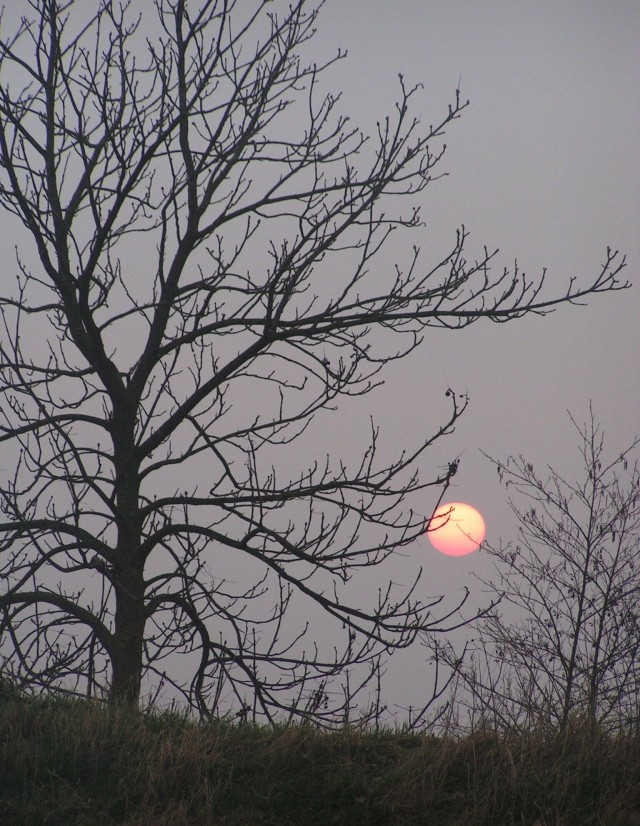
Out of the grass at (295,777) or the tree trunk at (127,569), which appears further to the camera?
the tree trunk at (127,569)

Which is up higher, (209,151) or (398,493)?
(209,151)

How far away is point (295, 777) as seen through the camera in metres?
4.82

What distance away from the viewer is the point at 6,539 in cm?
671

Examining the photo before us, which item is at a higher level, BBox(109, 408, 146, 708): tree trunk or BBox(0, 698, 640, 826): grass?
BBox(109, 408, 146, 708): tree trunk

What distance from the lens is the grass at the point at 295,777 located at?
446 centimetres

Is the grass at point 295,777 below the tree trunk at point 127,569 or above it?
below

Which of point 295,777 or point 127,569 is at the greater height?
point 127,569

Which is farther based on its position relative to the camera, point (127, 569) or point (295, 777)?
point (127, 569)

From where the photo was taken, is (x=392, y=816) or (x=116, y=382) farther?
(x=116, y=382)

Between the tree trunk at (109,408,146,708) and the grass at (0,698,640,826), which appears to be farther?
the tree trunk at (109,408,146,708)

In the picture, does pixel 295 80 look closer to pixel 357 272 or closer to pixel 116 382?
pixel 357 272

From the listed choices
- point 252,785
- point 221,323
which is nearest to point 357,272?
point 221,323

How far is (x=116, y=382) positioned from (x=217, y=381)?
1.05 meters

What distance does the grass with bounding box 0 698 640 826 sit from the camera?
4.46 metres
